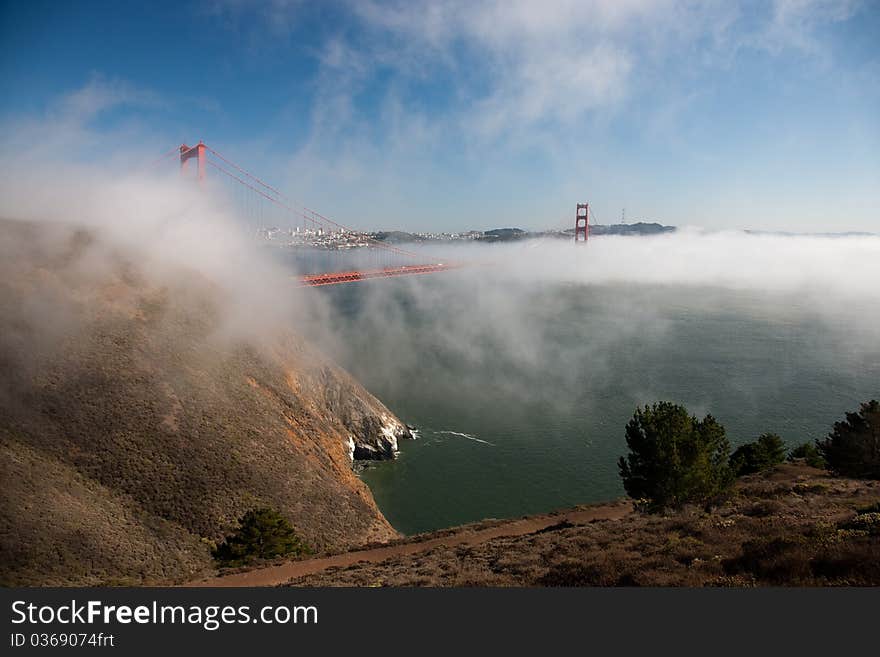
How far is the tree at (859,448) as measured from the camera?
63.4ft

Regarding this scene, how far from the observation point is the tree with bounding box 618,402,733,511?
1587cm

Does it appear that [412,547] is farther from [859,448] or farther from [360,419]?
[360,419]

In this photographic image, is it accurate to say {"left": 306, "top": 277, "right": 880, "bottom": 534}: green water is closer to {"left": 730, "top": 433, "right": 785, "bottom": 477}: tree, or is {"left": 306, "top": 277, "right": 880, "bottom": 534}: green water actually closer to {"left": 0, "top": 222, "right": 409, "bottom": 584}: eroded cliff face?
{"left": 0, "top": 222, "right": 409, "bottom": 584}: eroded cliff face

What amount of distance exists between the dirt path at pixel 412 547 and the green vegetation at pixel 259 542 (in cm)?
119

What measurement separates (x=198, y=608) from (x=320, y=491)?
20915 millimetres

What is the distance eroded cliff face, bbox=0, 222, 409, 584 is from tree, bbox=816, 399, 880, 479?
2112 centimetres

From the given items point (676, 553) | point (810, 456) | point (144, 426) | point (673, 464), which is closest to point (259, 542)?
point (144, 426)

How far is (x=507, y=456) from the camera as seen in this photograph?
35.6 metres

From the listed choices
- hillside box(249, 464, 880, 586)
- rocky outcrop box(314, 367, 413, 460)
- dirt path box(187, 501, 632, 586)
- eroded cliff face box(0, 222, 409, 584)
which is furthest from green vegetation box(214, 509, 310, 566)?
rocky outcrop box(314, 367, 413, 460)

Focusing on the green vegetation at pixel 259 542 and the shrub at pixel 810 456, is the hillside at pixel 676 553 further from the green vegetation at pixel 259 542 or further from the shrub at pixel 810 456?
the shrub at pixel 810 456

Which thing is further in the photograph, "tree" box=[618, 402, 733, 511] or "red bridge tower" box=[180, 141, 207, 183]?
"red bridge tower" box=[180, 141, 207, 183]

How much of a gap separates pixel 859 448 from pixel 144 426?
32179 mm

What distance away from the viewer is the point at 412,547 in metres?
18.0

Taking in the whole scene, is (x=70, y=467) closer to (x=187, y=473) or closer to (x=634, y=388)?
(x=187, y=473)
